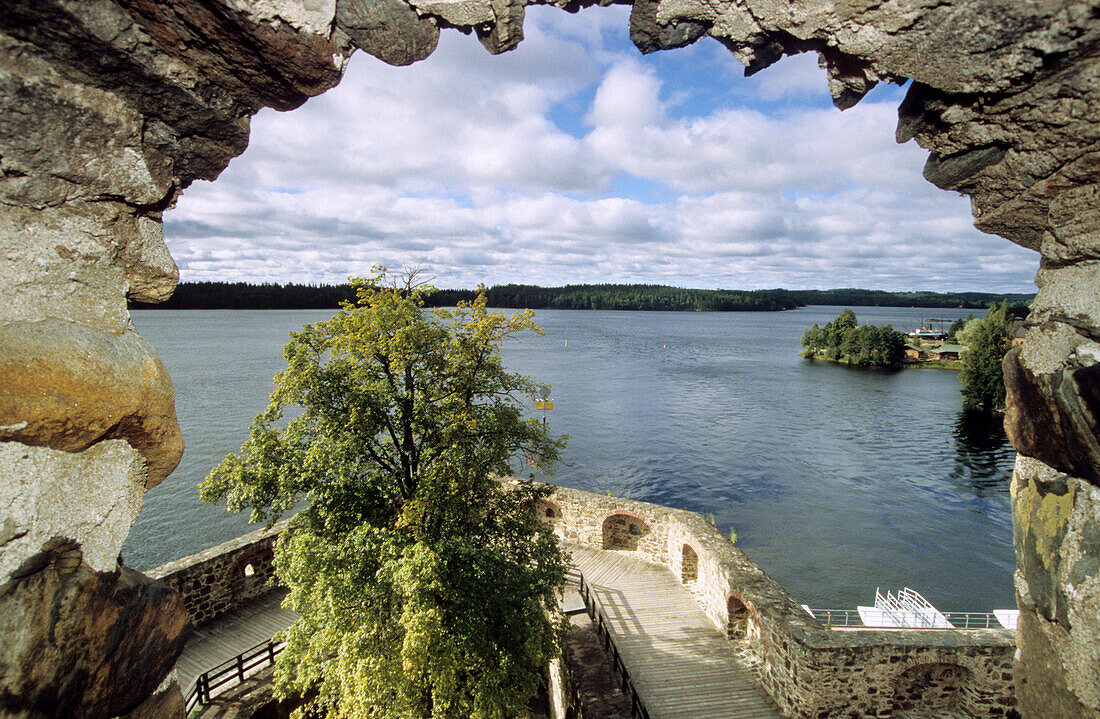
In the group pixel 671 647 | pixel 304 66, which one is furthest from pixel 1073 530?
pixel 671 647

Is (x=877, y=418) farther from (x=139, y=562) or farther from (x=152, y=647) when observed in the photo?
(x=152, y=647)

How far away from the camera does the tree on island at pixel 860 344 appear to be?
7650cm

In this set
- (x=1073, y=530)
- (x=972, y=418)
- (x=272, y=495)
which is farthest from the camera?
(x=972, y=418)

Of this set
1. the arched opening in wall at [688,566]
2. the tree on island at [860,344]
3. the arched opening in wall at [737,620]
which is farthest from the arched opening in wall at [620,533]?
the tree on island at [860,344]

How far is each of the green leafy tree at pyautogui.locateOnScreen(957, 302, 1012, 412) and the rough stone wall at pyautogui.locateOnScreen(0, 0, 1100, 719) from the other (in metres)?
53.8

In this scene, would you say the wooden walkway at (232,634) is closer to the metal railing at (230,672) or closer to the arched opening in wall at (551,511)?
the metal railing at (230,672)

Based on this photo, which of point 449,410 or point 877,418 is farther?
point 877,418

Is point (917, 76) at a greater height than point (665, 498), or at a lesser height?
greater

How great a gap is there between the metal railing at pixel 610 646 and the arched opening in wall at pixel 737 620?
2.37 metres

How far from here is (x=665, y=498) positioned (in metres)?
30.2

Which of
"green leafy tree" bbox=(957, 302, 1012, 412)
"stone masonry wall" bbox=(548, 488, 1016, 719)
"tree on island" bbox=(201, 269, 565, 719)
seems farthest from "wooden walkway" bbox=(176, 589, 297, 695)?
"green leafy tree" bbox=(957, 302, 1012, 412)

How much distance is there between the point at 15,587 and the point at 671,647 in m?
11.8

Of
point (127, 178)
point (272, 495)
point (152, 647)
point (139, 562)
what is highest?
point (127, 178)

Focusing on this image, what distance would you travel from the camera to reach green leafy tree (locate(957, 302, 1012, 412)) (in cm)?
4703
